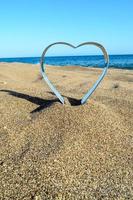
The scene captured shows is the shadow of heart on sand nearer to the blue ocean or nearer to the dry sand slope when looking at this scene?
the dry sand slope

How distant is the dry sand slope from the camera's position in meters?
3.78

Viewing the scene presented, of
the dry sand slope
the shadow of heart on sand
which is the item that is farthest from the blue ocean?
the dry sand slope

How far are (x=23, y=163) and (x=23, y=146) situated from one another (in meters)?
0.52

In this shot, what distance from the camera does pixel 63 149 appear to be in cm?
457

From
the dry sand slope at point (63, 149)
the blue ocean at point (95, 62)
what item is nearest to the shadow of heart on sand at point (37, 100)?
the dry sand slope at point (63, 149)

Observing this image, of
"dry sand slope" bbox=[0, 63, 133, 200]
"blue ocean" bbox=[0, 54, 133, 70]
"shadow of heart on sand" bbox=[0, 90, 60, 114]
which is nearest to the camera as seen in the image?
"dry sand slope" bbox=[0, 63, 133, 200]

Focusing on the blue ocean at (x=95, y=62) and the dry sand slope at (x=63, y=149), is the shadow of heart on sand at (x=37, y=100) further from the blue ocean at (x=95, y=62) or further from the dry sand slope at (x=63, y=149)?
the blue ocean at (x=95, y=62)

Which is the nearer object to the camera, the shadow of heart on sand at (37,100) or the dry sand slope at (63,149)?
the dry sand slope at (63,149)

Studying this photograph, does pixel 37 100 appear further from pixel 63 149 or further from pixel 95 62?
pixel 95 62

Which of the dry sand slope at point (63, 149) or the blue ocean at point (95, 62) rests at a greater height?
the dry sand slope at point (63, 149)

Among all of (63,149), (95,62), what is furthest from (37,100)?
(95,62)

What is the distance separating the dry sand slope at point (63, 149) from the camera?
3.78m

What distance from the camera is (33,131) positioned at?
5.19m

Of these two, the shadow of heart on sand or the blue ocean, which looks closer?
the shadow of heart on sand
